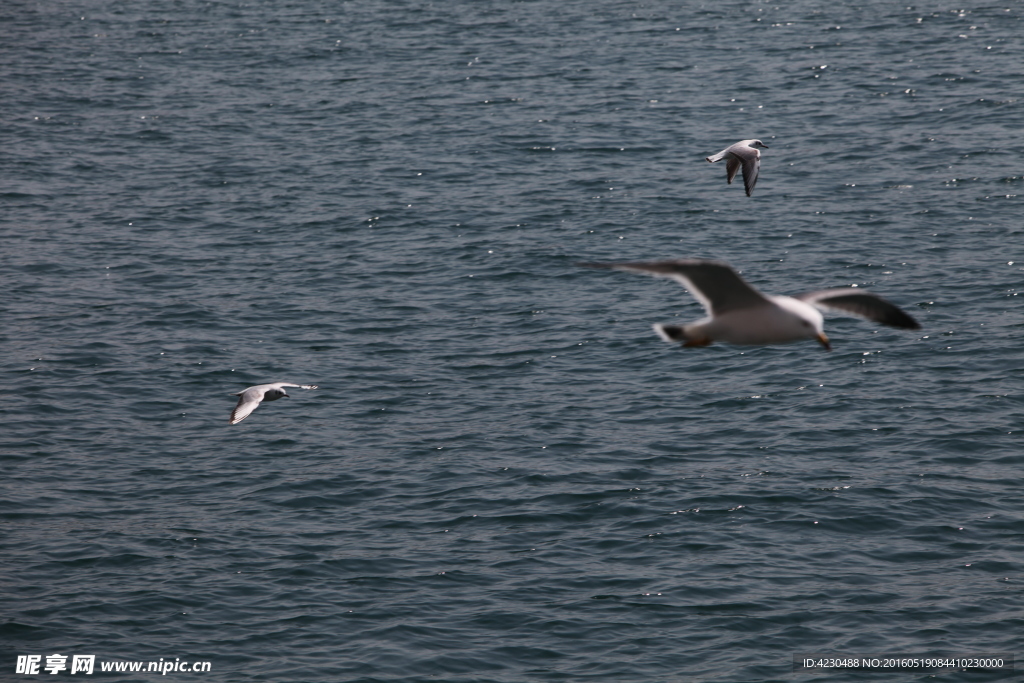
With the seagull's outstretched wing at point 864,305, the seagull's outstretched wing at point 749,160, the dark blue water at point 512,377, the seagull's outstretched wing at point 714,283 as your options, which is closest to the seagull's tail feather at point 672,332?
the seagull's outstretched wing at point 714,283

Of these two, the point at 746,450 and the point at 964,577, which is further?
the point at 746,450

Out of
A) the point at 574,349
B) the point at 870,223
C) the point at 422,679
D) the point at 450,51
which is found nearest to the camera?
the point at 422,679

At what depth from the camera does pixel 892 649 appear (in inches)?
1112

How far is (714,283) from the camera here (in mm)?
15281

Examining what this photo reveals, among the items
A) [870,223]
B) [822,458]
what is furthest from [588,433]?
[870,223]

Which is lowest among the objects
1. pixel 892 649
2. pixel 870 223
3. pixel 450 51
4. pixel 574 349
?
pixel 892 649

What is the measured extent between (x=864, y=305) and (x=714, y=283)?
231 centimetres

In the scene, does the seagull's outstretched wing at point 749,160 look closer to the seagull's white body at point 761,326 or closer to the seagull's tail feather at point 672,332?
the seagull's white body at point 761,326

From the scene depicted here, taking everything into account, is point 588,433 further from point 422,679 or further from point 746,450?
point 422,679

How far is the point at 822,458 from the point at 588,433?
259 inches

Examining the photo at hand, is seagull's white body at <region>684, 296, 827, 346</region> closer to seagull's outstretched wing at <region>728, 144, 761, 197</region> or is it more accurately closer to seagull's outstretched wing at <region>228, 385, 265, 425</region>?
seagull's outstretched wing at <region>728, 144, 761, 197</region>

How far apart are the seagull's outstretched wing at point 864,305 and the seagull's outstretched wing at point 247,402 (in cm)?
2005

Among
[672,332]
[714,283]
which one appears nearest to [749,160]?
[714,283]

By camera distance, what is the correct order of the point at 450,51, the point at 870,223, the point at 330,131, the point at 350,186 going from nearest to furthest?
the point at 870,223
the point at 350,186
the point at 330,131
the point at 450,51
